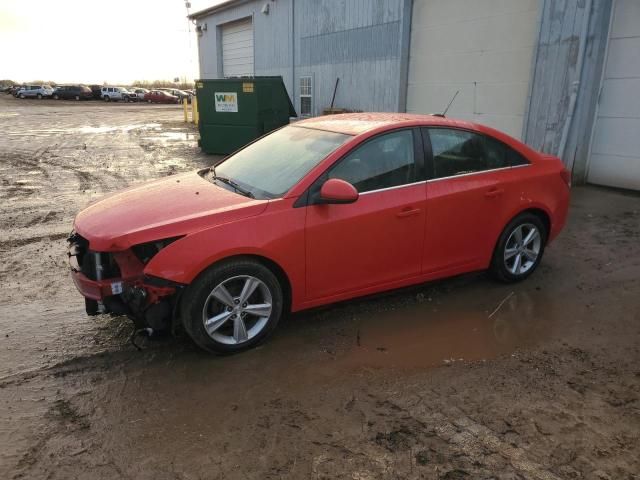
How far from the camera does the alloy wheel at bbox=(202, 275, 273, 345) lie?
3410 mm

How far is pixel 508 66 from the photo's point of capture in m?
9.49

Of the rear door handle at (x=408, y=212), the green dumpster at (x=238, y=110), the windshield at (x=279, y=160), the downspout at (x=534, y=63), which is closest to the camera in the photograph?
the windshield at (x=279, y=160)

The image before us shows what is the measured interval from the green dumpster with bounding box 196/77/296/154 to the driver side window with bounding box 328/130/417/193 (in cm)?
935

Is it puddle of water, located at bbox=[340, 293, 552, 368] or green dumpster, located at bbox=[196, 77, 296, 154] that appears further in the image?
green dumpster, located at bbox=[196, 77, 296, 154]

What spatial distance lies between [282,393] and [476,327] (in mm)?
1727

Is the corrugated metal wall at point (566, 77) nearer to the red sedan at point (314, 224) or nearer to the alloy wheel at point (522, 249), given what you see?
the red sedan at point (314, 224)

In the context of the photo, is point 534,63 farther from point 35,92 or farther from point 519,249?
point 35,92

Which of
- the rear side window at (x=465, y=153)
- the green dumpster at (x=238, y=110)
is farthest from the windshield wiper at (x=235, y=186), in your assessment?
the green dumpster at (x=238, y=110)

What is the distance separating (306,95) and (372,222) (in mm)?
14015

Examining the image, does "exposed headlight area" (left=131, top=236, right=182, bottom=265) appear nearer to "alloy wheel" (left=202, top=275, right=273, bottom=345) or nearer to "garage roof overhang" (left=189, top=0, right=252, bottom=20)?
"alloy wheel" (left=202, top=275, right=273, bottom=345)

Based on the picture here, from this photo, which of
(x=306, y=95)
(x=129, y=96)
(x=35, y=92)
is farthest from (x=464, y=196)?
(x=35, y=92)

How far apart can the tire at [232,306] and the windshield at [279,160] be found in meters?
0.62

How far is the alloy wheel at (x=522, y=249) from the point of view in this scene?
4.76 m

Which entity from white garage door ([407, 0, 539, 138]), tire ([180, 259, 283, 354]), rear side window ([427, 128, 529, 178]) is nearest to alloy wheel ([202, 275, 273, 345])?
tire ([180, 259, 283, 354])
